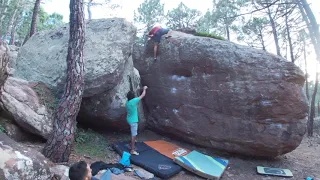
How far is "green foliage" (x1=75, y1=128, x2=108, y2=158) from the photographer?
6.68 metres

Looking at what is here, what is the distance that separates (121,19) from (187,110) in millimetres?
3729

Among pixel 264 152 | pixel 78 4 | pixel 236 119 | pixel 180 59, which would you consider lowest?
pixel 264 152

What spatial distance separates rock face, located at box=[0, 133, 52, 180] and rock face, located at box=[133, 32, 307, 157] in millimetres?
4944

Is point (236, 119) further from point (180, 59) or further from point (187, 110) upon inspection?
point (180, 59)

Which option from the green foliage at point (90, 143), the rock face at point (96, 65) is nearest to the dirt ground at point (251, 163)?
the green foliage at point (90, 143)

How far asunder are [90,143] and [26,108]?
201 cm

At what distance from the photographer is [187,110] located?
8312mm

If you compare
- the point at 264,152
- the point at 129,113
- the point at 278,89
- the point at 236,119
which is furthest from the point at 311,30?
the point at 129,113

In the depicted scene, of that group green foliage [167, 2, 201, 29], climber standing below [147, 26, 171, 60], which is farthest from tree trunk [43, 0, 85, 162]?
green foliage [167, 2, 201, 29]

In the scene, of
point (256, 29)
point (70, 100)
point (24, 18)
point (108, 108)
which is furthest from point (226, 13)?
point (24, 18)

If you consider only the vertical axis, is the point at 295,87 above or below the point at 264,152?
above

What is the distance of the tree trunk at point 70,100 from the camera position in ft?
17.1

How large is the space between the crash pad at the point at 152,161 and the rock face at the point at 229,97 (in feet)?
4.84

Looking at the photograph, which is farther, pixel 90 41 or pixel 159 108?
pixel 159 108
